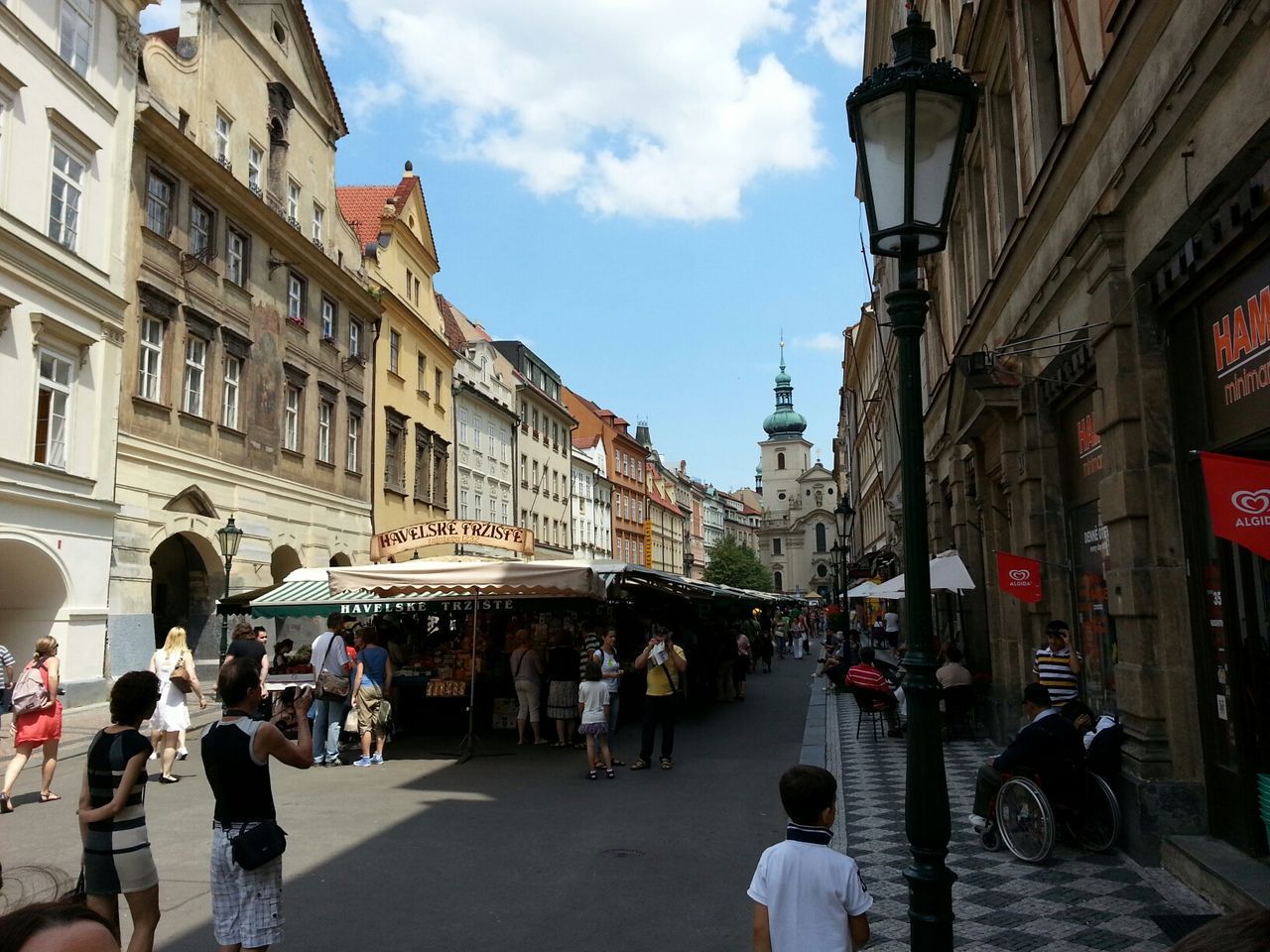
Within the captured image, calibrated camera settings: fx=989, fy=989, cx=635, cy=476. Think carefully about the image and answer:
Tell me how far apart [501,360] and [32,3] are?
110 feet

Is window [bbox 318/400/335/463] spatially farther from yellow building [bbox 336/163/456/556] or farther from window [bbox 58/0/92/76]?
window [bbox 58/0/92/76]

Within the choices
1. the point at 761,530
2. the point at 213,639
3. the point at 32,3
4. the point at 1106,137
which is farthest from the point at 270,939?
the point at 761,530

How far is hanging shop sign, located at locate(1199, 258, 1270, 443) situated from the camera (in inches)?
234

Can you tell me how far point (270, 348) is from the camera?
86.5ft

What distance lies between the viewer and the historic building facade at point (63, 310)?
666 inches

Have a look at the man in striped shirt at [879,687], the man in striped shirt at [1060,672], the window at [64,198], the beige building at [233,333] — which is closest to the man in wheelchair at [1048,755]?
the man in striped shirt at [1060,672]

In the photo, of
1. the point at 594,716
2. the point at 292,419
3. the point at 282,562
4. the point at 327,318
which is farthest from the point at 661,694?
the point at 327,318

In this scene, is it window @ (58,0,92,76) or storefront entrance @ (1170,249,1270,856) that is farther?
window @ (58,0,92,76)

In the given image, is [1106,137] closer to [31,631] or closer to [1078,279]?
[1078,279]

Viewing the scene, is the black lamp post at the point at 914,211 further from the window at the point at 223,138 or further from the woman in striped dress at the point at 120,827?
the window at the point at 223,138

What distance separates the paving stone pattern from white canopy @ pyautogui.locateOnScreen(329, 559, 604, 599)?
522cm

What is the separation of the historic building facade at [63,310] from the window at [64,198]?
0.09 feet

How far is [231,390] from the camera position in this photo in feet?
80.9

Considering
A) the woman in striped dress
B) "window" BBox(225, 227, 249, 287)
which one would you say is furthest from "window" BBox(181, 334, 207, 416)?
the woman in striped dress
